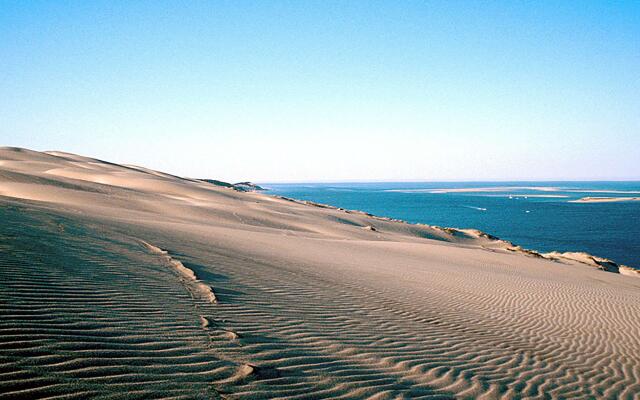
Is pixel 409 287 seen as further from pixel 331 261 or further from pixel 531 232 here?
pixel 531 232

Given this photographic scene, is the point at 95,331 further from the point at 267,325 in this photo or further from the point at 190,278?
the point at 190,278

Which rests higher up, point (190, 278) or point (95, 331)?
point (95, 331)

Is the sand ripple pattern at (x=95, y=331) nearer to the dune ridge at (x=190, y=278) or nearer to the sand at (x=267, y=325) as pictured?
the sand at (x=267, y=325)

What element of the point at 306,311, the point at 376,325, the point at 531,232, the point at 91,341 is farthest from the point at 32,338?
the point at 531,232

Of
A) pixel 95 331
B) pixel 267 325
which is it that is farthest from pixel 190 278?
pixel 95 331

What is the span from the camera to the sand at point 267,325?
11.3 ft

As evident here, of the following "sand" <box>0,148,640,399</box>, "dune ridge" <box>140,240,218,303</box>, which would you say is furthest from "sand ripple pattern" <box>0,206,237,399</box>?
"dune ridge" <box>140,240,218,303</box>

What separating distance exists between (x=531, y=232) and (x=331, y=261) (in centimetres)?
3581

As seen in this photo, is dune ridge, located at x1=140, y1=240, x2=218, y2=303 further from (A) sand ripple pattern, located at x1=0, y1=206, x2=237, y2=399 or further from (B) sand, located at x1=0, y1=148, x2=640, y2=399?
(A) sand ripple pattern, located at x1=0, y1=206, x2=237, y2=399

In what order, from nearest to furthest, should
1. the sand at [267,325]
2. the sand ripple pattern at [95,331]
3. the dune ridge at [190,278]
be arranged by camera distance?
the sand ripple pattern at [95,331]
the sand at [267,325]
the dune ridge at [190,278]

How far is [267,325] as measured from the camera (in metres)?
5.12

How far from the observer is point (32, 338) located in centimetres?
349

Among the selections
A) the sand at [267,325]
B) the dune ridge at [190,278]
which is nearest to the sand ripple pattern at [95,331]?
the sand at [267,325]

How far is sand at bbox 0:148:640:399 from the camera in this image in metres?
3.46
